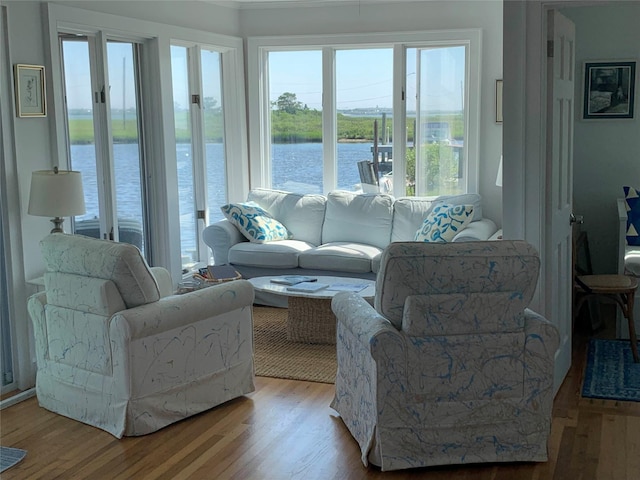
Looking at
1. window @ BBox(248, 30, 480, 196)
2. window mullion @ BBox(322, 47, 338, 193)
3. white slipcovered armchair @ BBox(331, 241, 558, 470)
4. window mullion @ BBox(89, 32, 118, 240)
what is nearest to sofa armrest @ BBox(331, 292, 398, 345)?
white slipcovered armchair @ BBox(331, 241, 558, 470)

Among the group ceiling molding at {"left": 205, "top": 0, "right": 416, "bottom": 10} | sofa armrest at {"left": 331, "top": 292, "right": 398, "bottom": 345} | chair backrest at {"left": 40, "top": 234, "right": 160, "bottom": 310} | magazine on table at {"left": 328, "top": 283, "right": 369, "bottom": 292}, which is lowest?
magazine on table at {"left": 328, "top": 283, "right": 369, "bottom": 292}

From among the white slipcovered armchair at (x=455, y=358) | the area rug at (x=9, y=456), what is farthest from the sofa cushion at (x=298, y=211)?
the area rug at (x=9, y=456)

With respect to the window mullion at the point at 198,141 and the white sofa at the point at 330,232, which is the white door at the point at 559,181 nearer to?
the white sofa at the point at 330,232

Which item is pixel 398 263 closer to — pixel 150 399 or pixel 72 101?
pixel 150 399

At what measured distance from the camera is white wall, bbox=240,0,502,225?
6469mm

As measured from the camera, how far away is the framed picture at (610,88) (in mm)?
5996

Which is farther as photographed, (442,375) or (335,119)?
(335,119)

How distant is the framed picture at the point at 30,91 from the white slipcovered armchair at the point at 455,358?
2443 mm

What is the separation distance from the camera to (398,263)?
326cm

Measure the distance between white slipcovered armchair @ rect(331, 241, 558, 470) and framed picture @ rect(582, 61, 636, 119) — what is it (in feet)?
10.2

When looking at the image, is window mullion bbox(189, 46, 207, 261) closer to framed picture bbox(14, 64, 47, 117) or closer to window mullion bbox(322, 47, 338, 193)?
window mullion bbox(322, 47, 338, 193)

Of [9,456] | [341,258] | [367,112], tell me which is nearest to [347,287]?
[341,258]

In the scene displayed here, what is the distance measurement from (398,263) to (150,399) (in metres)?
1.48

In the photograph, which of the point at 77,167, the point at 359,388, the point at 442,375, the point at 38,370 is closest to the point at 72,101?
the point at 77,167
